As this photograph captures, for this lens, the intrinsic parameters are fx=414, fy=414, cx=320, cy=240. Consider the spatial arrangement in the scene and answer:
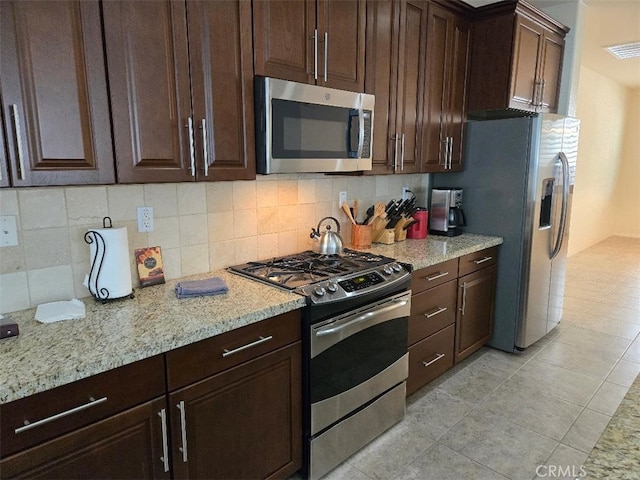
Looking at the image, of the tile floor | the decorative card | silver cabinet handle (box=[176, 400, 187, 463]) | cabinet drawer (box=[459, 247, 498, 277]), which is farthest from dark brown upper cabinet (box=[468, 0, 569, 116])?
silver cabinet handle (box=[176, 400, 187, 463])

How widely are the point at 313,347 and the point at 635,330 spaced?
3.38 metres

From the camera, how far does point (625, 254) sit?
6.46m

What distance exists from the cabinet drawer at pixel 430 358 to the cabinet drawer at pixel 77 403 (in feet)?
5.18

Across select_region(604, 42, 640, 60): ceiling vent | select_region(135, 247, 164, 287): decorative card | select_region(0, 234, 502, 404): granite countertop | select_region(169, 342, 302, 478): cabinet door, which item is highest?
select_region(604, 42, 640, 60): ceiling vent

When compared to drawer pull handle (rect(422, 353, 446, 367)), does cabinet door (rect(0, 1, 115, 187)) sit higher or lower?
higher

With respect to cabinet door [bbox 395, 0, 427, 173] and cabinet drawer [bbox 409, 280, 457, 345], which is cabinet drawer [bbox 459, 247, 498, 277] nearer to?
cabinet drawer [bbox 409, 280, 457, 345]

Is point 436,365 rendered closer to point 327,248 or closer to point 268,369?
point 327,248

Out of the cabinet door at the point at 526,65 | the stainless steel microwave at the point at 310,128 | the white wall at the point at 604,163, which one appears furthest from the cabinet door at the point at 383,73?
the white wall at the point at 604,163

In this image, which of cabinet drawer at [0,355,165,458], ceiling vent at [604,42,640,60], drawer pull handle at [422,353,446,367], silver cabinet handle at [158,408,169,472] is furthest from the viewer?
ceiling vent at [604,42,640,60]

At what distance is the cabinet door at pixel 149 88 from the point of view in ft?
→ 4.69

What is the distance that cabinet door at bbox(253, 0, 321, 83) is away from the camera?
5.86 feet

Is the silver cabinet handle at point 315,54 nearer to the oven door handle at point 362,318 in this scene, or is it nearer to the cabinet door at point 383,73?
the cabinet door at point 383,73

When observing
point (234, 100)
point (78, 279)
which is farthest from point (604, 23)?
point (78, 279)

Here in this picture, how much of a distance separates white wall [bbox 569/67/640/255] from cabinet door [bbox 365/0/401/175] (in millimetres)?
4411
